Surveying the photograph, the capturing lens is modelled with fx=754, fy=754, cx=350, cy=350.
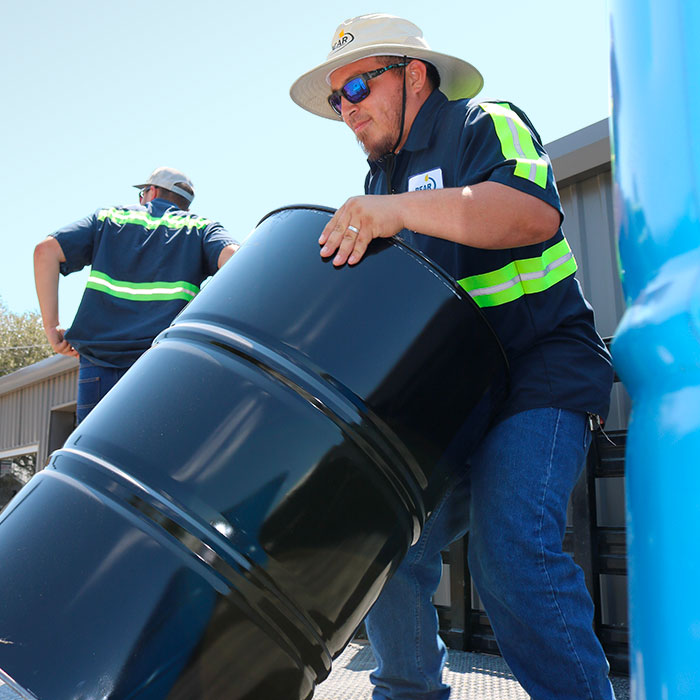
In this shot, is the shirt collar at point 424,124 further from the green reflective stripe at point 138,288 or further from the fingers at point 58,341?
the fingers at point 58,341

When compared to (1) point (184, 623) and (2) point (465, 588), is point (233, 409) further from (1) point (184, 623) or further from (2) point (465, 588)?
(2) point (465, 588)

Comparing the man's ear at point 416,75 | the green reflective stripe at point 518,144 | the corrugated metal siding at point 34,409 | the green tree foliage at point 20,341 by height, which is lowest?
the green tree foliage at point 20,341

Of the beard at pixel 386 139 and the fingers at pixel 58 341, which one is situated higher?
the beard at pixel 386 139

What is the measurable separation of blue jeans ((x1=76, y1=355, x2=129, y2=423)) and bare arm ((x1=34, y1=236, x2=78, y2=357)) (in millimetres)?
211

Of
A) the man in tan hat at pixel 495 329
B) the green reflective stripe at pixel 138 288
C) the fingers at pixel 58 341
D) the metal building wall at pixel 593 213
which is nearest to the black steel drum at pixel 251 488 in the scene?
the man in tan hat at pixel 495 329

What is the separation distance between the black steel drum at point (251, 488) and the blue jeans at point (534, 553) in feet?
0.50

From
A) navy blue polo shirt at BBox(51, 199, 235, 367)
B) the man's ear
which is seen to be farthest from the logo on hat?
navy blue polo shirt at BBox(51, 199, 235, 367)

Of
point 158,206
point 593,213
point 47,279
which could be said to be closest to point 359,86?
point 158,206

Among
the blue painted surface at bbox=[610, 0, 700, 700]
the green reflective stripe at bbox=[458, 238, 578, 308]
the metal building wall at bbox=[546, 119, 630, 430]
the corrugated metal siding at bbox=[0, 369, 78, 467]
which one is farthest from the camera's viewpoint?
the corrugated metal siding at bbox=[0, 369, 78, 467]

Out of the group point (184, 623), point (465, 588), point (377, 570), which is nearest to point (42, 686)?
point (184, 623)

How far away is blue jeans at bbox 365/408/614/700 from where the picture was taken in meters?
1.42

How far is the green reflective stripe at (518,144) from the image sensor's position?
154 centimetres

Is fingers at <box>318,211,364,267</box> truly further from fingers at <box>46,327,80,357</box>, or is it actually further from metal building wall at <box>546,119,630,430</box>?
metal building wall at <box>546,119,630,430</box>

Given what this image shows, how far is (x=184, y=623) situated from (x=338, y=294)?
62cm
